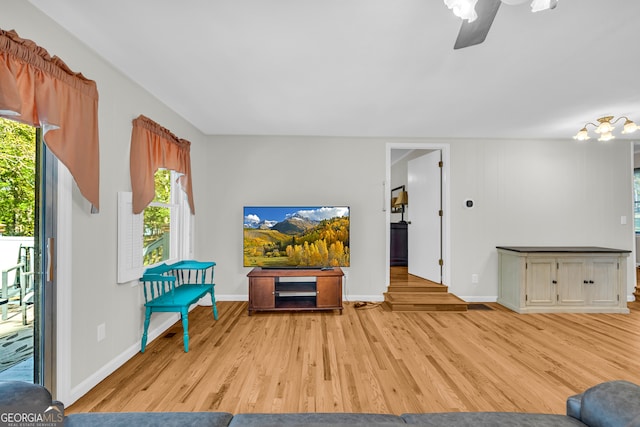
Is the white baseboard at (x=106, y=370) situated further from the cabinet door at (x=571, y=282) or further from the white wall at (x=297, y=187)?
the cabinet door at (x=571, y=282)

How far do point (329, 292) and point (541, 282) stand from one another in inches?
107

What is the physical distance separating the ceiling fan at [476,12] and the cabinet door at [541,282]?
3222 millimetres

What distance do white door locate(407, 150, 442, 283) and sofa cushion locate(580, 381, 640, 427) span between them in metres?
3.34

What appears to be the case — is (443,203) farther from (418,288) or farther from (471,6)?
(471,6)

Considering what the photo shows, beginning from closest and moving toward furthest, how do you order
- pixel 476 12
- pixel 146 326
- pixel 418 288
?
1. pixel 476 12
2. pixel 146 326
3. pixel 418 288

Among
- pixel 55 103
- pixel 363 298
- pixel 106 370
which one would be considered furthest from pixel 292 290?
pixel 55 103

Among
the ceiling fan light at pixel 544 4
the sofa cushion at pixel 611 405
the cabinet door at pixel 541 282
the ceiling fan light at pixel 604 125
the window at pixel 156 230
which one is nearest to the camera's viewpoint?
the sofa cushion at pixel 611 405

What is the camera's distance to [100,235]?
6.95 ft

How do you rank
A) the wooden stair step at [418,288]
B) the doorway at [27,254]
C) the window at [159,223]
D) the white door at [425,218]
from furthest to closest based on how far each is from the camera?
1. the white door at [425,218]
2. the wooden stair step at [418,288]
3. the window at [159,223]
4. the doorway at [27,254]

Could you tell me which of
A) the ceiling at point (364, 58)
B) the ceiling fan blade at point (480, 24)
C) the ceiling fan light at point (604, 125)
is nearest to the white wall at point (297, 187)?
the ceiling at point (364, 58)

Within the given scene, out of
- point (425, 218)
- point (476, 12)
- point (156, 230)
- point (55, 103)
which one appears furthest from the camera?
point (425, 218)

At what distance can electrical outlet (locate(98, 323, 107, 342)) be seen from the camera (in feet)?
6.89

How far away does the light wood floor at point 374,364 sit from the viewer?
74.3 inches

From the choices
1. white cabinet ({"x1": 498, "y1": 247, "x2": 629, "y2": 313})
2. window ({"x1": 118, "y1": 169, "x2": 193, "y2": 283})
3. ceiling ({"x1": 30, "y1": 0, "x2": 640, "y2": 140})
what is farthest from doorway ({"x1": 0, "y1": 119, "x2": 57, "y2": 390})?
white cabinet ({"x1": 498, "y1": 247, "x2": 629, "y2": 313})
